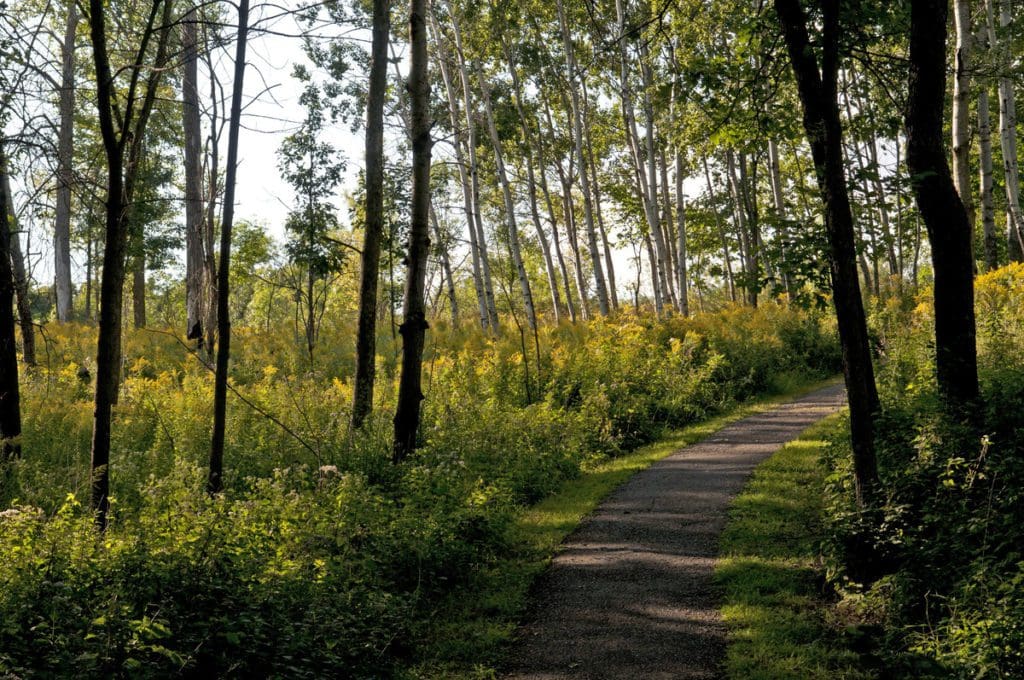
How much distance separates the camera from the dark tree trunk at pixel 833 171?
556 cm

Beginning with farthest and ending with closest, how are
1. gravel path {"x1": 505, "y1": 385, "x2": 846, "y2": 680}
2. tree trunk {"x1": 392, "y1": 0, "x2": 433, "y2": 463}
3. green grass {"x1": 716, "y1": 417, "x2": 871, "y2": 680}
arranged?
tree trunk {"x1": 392, "y1": 0, "x2": 433, "y2": 463} < gravel path {"x1": 505, "y1": 385, "x2": 846, "y2": 680} < green grass {"x1": 716, "y1": 417, "x2": 871, "y2": 680}

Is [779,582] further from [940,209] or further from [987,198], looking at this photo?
[987,198]

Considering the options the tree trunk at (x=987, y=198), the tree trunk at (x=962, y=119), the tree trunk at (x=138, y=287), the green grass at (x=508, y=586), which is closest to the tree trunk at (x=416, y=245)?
the green grass at (x=508, y=586)

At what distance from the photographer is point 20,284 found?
399 inches

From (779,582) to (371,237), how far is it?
21.4 ft

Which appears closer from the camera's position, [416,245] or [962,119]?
[416,245]

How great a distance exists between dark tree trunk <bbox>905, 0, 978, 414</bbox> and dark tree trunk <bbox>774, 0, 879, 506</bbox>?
33.1 inches

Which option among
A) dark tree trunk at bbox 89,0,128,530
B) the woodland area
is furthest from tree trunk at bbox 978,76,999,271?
dark tree trunk at bbox 89,0,128,530

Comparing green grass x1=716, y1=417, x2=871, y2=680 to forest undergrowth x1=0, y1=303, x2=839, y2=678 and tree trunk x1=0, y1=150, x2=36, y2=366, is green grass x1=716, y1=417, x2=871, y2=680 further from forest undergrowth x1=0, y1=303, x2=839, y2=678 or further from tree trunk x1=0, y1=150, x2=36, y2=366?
tree trunk x1=0, y1=150, x2=36, y2=366

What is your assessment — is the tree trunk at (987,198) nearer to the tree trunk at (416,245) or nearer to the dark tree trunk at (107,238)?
the tree trunk at (416,245)

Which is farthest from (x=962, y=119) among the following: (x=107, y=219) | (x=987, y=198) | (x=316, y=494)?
(x=107, y=219)

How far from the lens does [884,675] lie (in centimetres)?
457

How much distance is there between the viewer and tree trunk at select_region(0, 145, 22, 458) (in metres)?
7.61

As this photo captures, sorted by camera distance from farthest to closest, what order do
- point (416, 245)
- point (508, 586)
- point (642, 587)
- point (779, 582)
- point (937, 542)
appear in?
point (416, 245) < point (508, 586) < point (642, 587) < point (779, 582) < point (937, 542)
